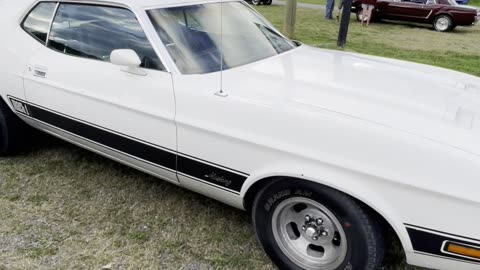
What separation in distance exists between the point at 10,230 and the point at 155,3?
1.80 m

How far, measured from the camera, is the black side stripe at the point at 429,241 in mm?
1852

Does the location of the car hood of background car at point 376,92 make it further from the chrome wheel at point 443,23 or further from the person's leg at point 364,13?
the chrome wheel at point 443,23

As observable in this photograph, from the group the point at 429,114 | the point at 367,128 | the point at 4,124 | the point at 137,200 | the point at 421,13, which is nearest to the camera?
the point at 367,128

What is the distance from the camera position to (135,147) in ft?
8.92

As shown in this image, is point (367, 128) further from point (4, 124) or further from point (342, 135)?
point (4, 124)

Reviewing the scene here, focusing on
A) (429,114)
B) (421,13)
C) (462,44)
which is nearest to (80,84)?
(429,114)

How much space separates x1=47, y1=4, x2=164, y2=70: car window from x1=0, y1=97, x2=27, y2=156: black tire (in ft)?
2.50

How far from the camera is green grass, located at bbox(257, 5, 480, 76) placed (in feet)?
28.9

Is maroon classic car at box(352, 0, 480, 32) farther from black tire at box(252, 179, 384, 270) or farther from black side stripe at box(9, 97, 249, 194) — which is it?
black tire at box(252, 179, 384, 270)

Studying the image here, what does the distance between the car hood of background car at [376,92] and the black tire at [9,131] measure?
203 cm

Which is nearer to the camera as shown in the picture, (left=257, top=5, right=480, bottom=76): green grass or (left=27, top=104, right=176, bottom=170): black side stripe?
(left=27, top=104, right=176, bottom=170): black side stripe

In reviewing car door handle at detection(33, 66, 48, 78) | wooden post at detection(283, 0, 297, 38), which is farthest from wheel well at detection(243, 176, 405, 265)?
wooden post at detection(283, 0, 297, 38)

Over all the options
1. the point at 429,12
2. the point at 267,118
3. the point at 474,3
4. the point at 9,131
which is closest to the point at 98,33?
the point at 9,131

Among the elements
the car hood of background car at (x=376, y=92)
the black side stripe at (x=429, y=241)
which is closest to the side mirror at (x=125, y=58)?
the car hood of background car at (x=376, y=92)
